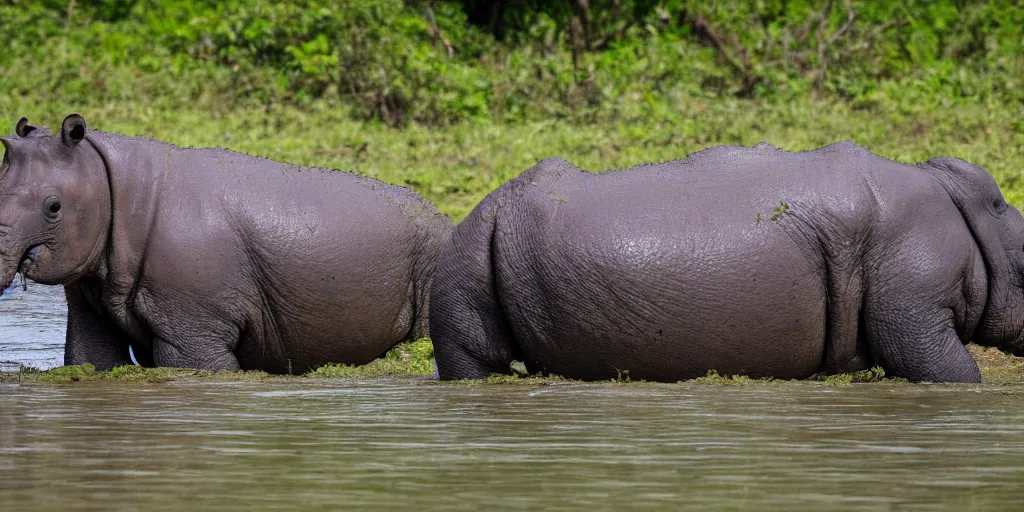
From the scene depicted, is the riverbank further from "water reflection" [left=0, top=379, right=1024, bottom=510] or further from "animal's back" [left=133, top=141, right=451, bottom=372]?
"water reflection" [left=0, top=379, right=1024, bottom=510]

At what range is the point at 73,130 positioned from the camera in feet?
25.7

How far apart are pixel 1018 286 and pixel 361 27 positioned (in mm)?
8837

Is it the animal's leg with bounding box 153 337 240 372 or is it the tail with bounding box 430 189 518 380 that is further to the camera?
the animal's leg with bounding box 153 337 240 372

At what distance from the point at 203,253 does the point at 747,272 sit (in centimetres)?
254

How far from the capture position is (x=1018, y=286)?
23.9ft

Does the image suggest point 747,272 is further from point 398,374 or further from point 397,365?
point 397,365

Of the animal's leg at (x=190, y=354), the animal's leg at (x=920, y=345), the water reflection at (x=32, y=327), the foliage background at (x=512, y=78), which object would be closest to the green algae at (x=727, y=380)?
the animal's leg at (x=920, y=345)

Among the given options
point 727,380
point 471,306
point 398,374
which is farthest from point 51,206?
point 727,380

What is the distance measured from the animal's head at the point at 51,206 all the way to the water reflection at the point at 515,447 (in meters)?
0.73

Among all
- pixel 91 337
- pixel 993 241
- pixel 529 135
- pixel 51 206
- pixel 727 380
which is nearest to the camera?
pixel 727 380

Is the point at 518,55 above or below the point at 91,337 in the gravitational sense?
above

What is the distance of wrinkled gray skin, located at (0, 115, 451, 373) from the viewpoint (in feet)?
25.5

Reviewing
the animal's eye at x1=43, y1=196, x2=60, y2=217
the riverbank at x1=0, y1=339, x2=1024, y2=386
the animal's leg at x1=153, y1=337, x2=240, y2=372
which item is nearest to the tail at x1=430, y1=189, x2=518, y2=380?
the riverbank at x1=0, y1=339, x2=1024, y2=386

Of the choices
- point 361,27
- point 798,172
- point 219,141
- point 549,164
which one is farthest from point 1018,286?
point 361,27
